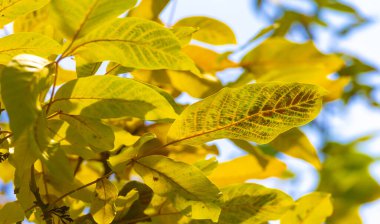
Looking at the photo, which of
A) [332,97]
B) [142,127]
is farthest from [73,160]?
[332,97]

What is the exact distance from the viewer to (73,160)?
837 millimetres

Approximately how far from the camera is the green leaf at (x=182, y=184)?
53 centimetres

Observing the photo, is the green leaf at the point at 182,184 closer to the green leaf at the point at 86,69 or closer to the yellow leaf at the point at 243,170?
the green leaf at the point at 86,69

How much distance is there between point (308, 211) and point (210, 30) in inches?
11.1

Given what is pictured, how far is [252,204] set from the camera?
2.03 ft

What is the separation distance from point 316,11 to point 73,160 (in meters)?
1.15

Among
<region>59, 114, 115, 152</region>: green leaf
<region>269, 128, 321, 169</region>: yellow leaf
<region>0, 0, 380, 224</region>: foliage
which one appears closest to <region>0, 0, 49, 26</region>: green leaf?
<region>0, 0, 380, 224</region>: foliage

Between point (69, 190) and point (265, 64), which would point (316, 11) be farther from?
point (69, 190)

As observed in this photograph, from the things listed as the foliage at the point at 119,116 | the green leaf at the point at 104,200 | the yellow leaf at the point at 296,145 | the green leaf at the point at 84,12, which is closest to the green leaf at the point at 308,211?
the foliage at the point at 119,116

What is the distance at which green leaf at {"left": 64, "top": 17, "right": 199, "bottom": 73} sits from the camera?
51cm

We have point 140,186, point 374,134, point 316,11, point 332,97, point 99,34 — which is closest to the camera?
point 99,34

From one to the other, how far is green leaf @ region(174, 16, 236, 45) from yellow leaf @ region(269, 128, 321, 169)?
0.51 ft

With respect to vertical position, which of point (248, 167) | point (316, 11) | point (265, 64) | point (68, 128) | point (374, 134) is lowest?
point (374, 134)

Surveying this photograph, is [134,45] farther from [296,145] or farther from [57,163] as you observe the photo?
[296,145]
